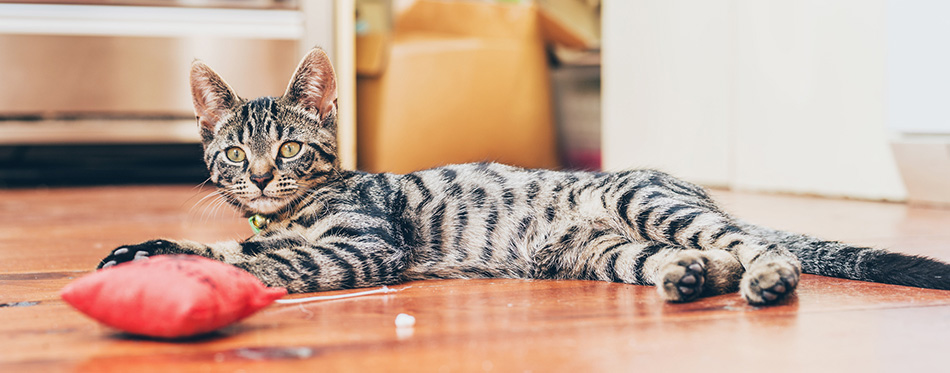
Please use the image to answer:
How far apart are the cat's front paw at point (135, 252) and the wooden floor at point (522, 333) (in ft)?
0.29

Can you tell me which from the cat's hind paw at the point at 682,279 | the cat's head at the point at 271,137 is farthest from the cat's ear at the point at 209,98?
the cat's hind paw at the point at 682,279

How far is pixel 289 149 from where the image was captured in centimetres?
143

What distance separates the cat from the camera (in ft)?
4.22

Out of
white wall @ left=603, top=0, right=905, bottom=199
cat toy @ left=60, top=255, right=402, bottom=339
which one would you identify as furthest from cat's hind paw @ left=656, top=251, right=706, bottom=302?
white wall @ left=603, top=0, right=905, bottom=199

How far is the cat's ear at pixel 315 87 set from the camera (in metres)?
1.46

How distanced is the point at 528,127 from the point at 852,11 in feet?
6.39

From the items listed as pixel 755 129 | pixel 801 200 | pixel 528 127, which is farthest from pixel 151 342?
pixel 528 127

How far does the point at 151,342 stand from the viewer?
0.96 meters

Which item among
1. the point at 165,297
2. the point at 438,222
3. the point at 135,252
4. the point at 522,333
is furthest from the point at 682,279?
the point at 135,252

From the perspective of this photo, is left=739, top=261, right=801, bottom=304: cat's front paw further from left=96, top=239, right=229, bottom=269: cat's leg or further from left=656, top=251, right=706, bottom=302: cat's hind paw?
left=96, top=239, right=229, bottom=269: cat's leg

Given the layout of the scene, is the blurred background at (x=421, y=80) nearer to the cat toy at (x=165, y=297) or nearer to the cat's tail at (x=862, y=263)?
the cat's tail at (x=862, y=263)

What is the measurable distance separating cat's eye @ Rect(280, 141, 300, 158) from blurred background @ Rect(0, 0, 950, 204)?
2277 millimetres

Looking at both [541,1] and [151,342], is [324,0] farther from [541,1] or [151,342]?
[151,342]

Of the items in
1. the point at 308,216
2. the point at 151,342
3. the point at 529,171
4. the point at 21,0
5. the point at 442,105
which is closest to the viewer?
the point at 151,342
